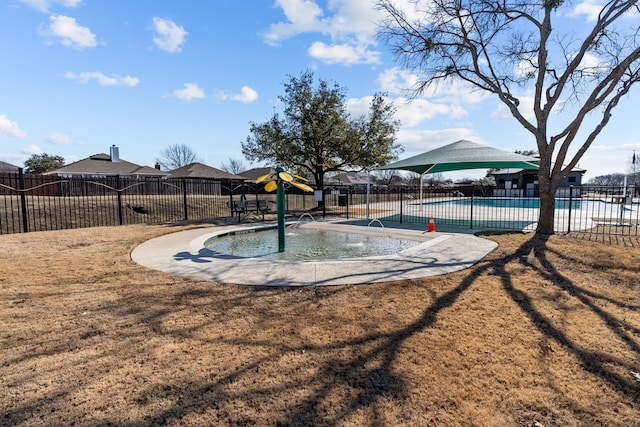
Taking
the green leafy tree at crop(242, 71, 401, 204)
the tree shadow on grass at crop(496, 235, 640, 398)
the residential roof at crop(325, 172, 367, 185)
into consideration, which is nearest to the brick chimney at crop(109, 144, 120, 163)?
the green leafy tree at crop(242, 71, 401, 204)

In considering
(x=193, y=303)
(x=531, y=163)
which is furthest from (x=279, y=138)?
(x=193, y=303)

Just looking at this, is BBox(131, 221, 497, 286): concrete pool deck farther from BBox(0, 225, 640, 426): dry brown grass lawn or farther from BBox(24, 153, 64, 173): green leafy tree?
BBox(24, 153, 64, 173): green leafy tree

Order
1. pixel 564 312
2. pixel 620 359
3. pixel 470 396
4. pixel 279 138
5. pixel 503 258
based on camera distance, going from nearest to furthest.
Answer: pixel 470 396
pixel 620 359
pixel 564 312
pixel 503 258
pixel 279 138

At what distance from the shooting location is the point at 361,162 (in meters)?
17.1

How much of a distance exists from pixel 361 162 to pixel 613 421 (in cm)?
1548

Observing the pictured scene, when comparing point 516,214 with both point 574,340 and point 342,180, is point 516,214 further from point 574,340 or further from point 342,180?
point 342,180

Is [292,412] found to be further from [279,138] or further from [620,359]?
[279,138]

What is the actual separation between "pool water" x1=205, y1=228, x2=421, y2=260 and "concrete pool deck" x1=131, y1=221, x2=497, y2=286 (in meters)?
→ 0.72

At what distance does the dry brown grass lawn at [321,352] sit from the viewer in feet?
7.25

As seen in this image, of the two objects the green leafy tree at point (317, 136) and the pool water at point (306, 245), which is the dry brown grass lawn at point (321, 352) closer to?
the pool water at point (306, 245)

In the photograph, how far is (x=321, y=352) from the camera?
9.64ft

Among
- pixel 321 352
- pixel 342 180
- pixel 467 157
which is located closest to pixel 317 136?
pixel 467 157

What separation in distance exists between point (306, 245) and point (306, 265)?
267 cm

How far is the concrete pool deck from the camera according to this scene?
A: 509cm
